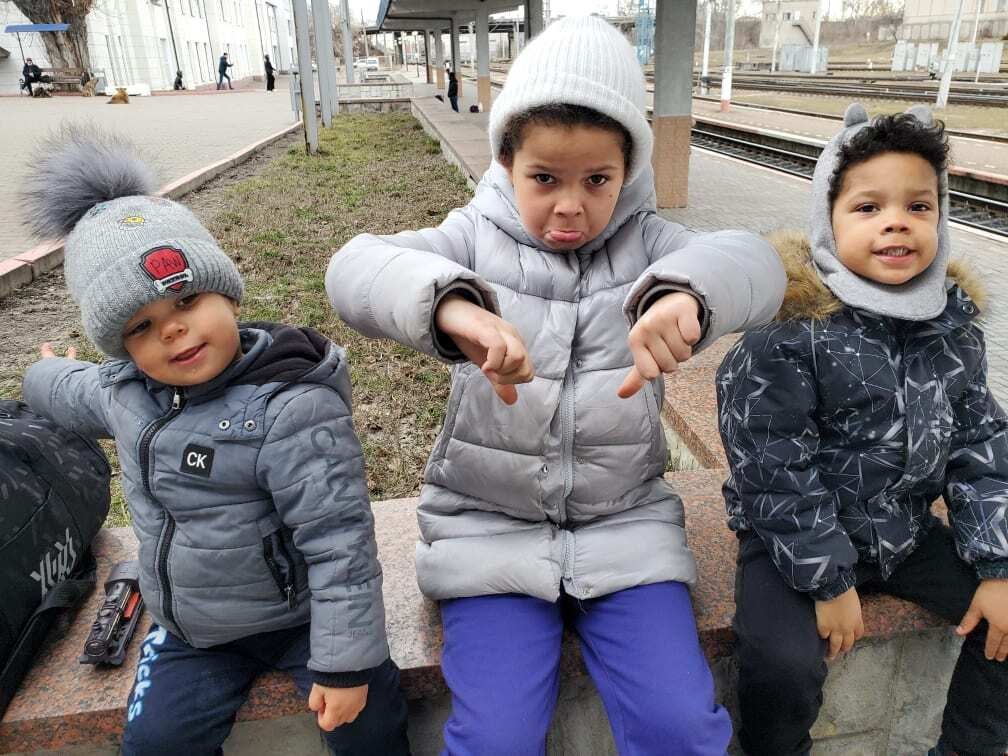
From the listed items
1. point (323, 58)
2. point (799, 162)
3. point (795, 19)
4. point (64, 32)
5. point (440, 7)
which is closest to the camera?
point (799, 162)

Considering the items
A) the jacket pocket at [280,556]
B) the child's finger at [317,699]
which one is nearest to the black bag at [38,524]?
the jacket pocket at [280,556]

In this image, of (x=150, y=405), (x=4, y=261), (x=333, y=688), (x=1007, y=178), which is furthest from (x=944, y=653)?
(x=1007, y=178)

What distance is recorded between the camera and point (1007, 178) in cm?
877

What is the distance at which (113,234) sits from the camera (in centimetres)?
149

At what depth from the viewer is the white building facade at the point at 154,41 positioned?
32.2m

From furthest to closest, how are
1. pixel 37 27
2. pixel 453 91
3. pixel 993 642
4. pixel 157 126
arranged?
pixel 37 27 → pixel 453 91 → pixel 157 126 → pixel 993 642

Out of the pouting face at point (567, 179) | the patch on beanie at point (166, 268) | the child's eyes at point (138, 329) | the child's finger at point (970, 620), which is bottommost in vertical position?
the child's finger at point (970, 620)

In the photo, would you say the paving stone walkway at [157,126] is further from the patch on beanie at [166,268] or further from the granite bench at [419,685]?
the patch on beanie at [166,268]

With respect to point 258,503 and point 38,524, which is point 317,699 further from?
point 38,524

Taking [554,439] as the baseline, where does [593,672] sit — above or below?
below

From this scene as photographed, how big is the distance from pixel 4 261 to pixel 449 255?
19.5 feet

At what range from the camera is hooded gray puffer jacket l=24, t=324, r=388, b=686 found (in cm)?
148

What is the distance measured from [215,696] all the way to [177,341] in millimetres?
737

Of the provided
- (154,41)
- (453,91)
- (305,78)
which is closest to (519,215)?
(305,78)
